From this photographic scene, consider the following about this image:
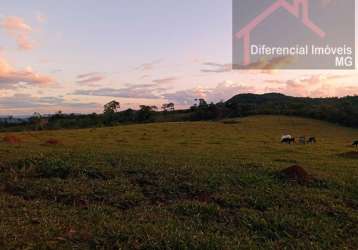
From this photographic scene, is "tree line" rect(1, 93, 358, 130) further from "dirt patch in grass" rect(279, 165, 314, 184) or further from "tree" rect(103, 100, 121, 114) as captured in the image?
Result: "dirt patch in grass" rect(279, 165, 314, 184)

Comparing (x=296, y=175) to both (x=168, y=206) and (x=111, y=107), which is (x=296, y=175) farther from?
(x=111, y=107)

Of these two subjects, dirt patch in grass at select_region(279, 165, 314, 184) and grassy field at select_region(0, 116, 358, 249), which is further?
dirt patch in grass at select_region(279, 165, 314, 184)

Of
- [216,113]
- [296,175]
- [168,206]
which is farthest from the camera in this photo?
[216,113]

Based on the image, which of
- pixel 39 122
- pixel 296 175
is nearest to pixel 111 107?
pixel 39 122

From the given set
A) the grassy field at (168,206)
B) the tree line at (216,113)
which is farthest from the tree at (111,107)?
the grassy field at (168,206)

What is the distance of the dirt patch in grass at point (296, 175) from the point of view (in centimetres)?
1533

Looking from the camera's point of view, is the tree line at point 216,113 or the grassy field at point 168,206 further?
the tree line at point 216,113

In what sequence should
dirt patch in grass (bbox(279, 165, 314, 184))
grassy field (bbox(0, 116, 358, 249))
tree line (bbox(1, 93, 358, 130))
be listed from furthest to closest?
tree line (bbox(1, 93, 358, 130)) < dirt patch in grass (bbox(279, 165, 314, 184)) < grassy field (bbox(0, 116, 358, 249))

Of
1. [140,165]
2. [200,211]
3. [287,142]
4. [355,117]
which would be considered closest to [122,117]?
[355,117]

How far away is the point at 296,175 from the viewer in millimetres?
15609

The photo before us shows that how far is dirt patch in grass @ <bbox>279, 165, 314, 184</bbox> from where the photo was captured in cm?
1533

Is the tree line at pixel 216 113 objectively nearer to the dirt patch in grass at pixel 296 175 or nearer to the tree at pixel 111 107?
the tree at pixel 111 107

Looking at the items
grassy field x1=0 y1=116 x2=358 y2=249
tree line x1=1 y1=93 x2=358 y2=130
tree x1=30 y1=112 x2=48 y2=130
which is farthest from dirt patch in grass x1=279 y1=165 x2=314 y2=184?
tree x1=30 y1=112 x2=48 y2=130

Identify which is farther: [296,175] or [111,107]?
[111,107]
